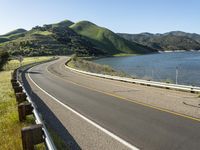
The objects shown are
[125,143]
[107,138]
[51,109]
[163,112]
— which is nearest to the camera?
[125,143]

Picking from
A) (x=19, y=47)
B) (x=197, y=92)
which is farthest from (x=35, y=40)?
(x=197, y=92)

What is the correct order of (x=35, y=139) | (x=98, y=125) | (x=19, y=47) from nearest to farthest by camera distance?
1. (x=35, y=139)
2. (x=98, y=125)
3. (x=19, y=47)

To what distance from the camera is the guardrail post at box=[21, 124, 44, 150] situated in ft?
20.2

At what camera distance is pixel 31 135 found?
246 inches

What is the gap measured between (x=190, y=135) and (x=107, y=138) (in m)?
2.53

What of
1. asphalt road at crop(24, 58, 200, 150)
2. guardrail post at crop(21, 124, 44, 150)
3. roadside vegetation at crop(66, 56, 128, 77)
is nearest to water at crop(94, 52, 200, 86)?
roadside vegetation at crop(66, 56, 128, 77)

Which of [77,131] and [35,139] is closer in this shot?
[35,139]

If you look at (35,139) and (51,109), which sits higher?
(35,139)

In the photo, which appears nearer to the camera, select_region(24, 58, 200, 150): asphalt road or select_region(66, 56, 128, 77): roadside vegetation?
select_region(24, 58, 200, 150): asphalt road

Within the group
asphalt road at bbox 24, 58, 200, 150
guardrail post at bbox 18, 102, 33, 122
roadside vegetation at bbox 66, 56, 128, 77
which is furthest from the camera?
roadside vegetation at bbox 66, 56, 128, 77

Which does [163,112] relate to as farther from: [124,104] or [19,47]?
[19,47]

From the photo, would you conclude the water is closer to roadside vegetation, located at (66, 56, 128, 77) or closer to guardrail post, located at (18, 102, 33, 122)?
roadside vegetation, located at (66, 56, 128, 77)

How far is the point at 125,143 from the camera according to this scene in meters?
8.75

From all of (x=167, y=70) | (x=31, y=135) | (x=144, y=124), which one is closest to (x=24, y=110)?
(x=31, y=135)
